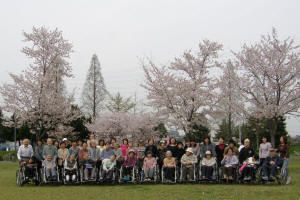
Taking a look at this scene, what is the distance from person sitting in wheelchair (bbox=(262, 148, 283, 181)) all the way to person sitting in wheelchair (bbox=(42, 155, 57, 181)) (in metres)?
5.48

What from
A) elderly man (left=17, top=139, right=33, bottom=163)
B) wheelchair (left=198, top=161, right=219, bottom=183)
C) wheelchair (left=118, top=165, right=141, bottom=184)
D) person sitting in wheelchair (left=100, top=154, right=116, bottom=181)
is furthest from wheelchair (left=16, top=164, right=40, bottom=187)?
wheelchair (left=198, top=161, right=219, bottom=183)

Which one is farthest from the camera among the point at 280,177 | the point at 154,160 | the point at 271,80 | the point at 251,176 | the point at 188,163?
the point at 271,80

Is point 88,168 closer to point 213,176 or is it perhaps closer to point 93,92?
point 213,176

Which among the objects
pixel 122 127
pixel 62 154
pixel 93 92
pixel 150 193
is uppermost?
pixel 93 92

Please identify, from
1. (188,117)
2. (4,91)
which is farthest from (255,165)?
(4,91)

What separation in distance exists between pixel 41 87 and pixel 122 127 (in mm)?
8522

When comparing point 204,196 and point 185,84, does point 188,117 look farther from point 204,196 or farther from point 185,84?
point 204,196

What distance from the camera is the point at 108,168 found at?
1001cm

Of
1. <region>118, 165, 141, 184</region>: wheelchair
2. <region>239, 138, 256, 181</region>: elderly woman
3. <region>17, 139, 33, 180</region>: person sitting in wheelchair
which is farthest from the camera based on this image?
<region>17, 139, 33, 180</region>: person sitting in wheelchair

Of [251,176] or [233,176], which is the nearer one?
[251,176]

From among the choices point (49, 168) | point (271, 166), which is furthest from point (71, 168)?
point (271, 166)

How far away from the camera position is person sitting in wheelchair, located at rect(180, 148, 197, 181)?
10086 millimetres

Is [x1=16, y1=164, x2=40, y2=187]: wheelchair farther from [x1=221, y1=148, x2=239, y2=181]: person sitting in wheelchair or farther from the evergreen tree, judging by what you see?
the evergreen tree

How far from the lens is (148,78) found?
18.8 m
